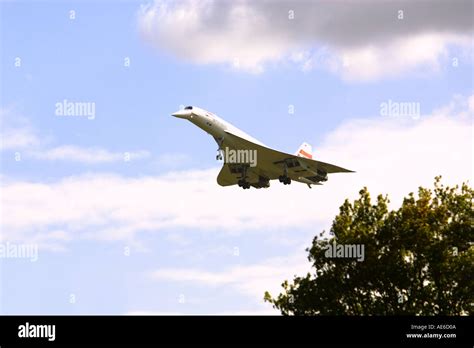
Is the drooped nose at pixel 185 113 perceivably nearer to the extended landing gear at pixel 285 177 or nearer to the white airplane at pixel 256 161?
the white airplane at pixel 256 161

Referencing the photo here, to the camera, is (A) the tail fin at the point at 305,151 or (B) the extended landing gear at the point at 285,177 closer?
(B) the extended landing gear at the point at 285,177

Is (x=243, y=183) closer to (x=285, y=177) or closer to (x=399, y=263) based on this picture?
(x=285, y=177)

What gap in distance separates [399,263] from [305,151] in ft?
51.3

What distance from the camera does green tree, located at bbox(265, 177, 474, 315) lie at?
57.7 m

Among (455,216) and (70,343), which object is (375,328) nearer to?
(70,343)

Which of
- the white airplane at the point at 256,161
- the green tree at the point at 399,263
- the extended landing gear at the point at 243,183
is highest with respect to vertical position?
the white airplane at the point at 256,161

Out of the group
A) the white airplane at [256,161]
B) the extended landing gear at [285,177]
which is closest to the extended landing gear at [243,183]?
the white airplane at [256,161]

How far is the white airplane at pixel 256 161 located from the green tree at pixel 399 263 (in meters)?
4.06

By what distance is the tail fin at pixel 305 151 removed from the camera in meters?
69.2

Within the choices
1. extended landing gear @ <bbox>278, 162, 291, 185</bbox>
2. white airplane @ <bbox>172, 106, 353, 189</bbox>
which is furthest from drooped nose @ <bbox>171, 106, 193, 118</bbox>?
extended landing gear @ <bbox>278, 162, 291, 185</bbox>

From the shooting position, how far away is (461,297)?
57.7 meters

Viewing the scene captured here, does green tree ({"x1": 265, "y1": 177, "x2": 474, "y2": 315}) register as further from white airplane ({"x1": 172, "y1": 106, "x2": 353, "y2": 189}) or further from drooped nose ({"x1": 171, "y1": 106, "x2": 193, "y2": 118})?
drooped nose ({"x1": 171, "y1": 106, "x2": 193, "y2": 118})

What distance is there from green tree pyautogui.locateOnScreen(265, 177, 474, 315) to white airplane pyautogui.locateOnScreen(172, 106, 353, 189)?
13.3 ft

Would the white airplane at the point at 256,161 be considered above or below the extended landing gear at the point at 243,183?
above
